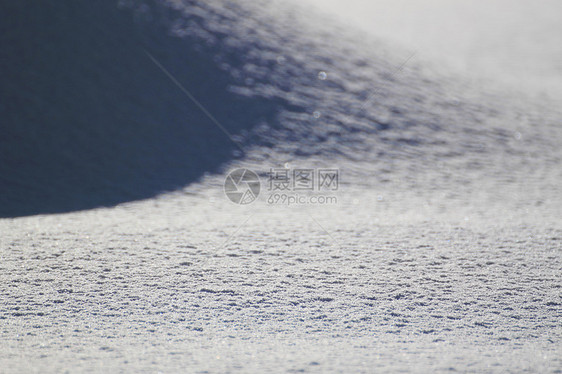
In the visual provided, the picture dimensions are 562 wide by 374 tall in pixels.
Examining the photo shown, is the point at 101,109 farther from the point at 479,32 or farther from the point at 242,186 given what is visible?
the point at 479,32

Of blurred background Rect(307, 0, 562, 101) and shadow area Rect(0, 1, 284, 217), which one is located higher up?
blurred background Rect(307, 0, 562, 101)

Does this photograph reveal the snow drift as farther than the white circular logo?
Yes

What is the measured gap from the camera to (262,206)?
124 inches

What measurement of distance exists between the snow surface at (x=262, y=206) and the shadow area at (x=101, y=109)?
0.7 inches

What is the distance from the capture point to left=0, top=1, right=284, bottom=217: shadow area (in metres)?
3.36

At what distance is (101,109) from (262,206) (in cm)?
178

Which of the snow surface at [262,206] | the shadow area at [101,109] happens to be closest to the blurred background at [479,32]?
the snow surface at [262,206]

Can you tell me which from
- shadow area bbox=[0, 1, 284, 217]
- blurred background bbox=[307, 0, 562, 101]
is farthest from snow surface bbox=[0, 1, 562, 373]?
blurred background bbox=[307, 0, 562, 101]

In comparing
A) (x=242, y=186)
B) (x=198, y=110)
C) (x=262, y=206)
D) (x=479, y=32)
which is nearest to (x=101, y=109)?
A: (x=198, y=110)

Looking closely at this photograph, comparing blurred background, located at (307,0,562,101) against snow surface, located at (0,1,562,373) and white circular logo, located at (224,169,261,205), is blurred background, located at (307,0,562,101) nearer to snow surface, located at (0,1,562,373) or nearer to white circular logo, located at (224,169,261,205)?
snow surface, located at (0,1,562,373)

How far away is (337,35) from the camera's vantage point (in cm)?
581

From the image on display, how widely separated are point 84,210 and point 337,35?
156 inches

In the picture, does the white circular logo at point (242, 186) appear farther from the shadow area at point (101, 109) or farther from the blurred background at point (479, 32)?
the blurred background at point (479, 32)

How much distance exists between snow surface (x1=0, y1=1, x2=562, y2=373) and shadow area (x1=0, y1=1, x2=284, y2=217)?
0.02 meters
